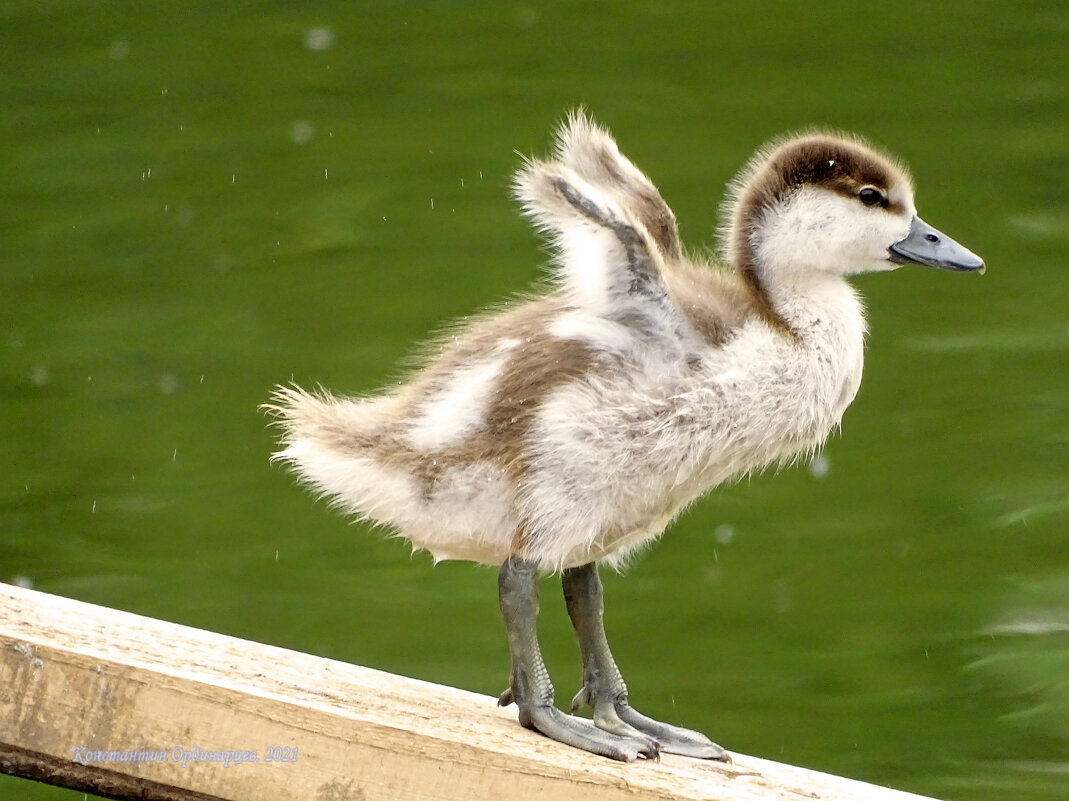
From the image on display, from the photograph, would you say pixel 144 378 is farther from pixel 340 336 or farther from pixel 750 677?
pixel 750 677

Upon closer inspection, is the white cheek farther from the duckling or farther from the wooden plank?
the wooden plank

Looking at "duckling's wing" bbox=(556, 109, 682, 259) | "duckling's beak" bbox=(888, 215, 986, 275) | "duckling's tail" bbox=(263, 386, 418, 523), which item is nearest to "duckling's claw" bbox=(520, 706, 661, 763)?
"duckling's tail" bbox=(263, 386, 418, 523)

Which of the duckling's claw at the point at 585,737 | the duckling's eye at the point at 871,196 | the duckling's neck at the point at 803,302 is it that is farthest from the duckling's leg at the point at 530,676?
the duckling's eye at the point at 871,196

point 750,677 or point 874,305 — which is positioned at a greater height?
point 874,305

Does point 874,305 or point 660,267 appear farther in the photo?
point 874,305

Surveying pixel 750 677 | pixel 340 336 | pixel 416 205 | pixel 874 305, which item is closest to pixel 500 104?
pixel 416 205

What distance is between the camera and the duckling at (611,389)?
2379mm

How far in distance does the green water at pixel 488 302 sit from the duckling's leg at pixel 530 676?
194 centimetres

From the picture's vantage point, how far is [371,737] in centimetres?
224

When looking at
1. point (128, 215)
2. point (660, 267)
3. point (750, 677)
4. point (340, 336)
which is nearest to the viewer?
point (660, 267)

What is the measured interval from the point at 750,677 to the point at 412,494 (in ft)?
7.30

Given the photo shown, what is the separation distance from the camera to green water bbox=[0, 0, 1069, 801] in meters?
4.54

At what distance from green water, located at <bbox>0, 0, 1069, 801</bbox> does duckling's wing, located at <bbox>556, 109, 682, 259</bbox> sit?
210cm

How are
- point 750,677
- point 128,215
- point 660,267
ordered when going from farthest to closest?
1. point 128,215
2. point 750,677
3. point 660,267
